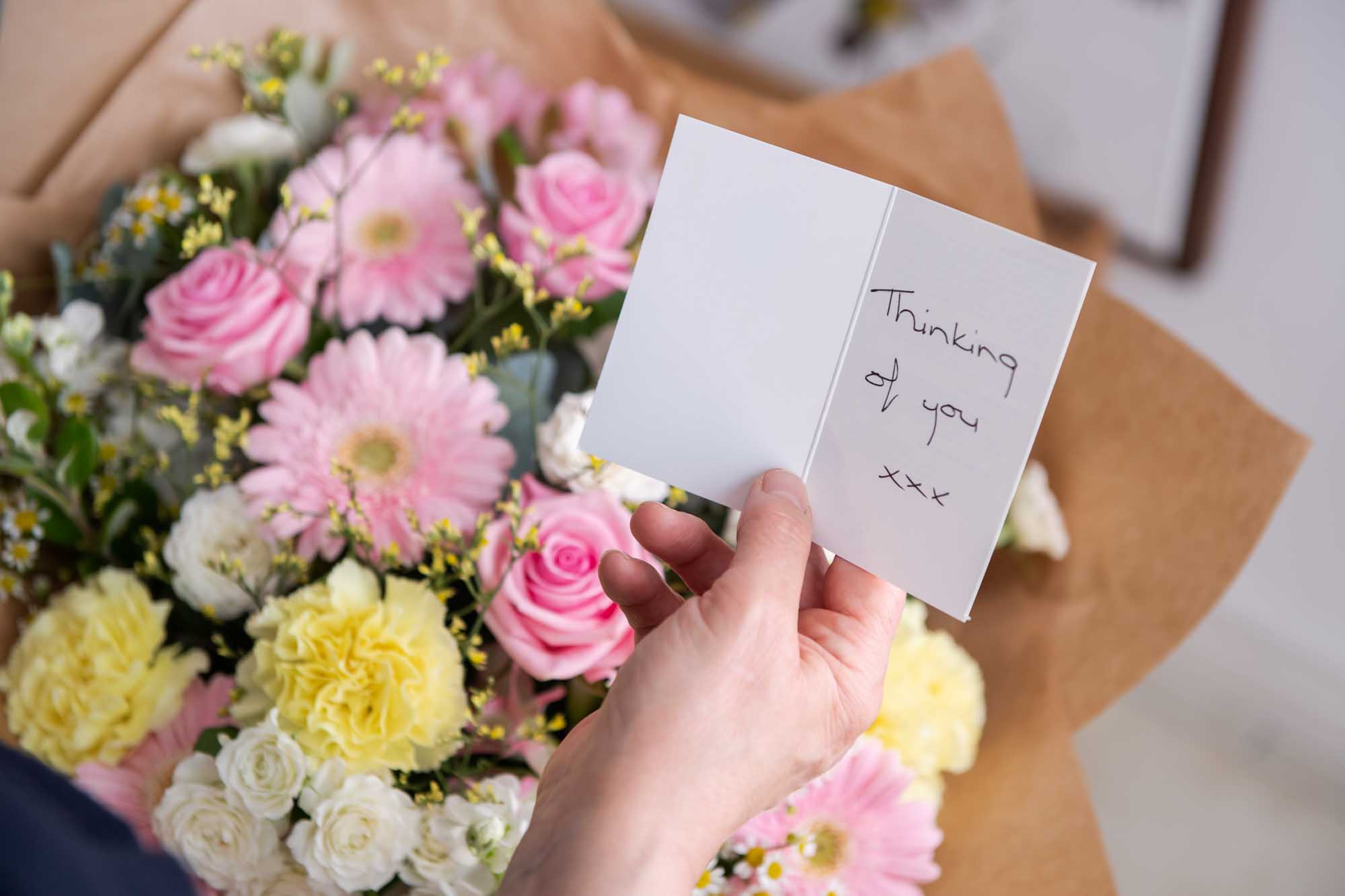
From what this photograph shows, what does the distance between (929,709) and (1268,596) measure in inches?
35.4

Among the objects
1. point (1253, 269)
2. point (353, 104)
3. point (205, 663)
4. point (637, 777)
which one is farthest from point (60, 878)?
point (1253, 269)

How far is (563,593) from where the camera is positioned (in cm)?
57

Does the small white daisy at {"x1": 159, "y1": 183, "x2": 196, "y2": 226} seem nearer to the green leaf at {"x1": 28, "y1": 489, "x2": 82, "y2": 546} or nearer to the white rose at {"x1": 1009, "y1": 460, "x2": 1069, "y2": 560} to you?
the green leaf at {"x1": 28, "y1": 489, "x2": 82, "y2": 546}

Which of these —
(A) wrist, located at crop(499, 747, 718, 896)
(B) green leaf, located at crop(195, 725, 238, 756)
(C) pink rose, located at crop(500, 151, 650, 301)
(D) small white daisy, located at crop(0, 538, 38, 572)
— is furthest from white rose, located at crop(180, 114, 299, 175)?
(A) wrist, located at crop(499, 747, 718, 896)

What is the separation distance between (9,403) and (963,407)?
0.67 m

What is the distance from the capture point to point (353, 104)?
2.67 feet

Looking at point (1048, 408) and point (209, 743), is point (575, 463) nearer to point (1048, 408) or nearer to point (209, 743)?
point (209, 743)

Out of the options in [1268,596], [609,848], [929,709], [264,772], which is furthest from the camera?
[1268,596]

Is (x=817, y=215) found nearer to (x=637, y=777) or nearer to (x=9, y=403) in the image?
(x=637, y=777)

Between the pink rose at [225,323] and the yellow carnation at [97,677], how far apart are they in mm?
164

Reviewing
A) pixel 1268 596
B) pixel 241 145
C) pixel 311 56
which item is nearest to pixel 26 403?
pixel 241 145

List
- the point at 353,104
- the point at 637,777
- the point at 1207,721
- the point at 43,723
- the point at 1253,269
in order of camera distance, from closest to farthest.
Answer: the point at 637,777
the point at 43,723
the point at 353,104
the point at 1253,269
the point at 1207,721

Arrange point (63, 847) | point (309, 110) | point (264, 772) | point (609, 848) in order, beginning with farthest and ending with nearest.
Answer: point (309, 110) → point (264, 772) → point (609, 848) → point (63, 847)

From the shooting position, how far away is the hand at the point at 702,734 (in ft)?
1.43
